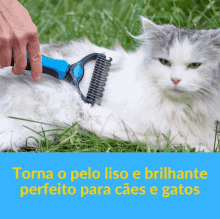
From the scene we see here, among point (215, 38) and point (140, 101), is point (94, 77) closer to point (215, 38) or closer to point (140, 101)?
point (140, 101)

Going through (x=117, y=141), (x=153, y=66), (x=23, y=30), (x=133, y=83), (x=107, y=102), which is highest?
(x=23, y=30)

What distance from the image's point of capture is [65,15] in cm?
337

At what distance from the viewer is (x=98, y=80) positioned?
5.73 ft

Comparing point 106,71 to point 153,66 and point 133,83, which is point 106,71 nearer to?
point 133,83

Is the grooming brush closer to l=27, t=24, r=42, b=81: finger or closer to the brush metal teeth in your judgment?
the brush metal teeth

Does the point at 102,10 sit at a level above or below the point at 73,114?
above

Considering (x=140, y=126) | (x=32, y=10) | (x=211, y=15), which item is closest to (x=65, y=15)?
(x=32, y=10)

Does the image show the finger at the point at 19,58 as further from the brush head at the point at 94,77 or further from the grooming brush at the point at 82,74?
the brush head at the point at 94,77

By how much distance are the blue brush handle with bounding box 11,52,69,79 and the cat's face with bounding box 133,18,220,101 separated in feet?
1.77

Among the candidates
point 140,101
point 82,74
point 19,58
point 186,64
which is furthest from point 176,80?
point 19,58

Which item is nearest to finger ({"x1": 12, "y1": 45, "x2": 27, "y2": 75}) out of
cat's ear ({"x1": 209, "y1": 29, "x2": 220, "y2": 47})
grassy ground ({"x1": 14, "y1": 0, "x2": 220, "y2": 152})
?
cat's ear ({"x1": 209, "y1": 29, "x2": 220, "y2": 47})

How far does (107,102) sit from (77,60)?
1.23ft

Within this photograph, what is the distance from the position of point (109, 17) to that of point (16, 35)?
196cm

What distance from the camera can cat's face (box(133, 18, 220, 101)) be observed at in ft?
4.80
